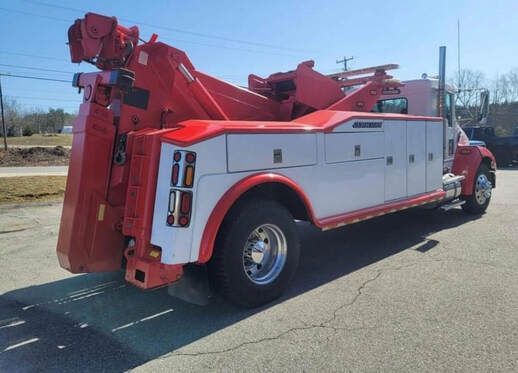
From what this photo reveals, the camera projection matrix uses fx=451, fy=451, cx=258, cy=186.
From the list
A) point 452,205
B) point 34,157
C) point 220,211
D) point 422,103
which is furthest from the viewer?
point 34,157

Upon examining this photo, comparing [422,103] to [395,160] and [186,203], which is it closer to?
[395,160]

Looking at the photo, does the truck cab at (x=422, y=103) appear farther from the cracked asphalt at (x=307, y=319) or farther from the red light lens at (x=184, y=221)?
the red light lens at (x=184, y=221)

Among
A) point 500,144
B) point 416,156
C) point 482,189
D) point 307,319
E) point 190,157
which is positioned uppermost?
Result: point 500,144

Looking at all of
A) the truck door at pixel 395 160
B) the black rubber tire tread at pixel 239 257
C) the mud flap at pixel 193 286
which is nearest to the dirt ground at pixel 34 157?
the truck door at pixel 395 160

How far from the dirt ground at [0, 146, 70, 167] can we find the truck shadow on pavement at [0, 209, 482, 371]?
2256cm

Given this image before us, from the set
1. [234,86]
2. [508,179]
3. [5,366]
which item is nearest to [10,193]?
[234,86]

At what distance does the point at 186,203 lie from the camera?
370 centimetres

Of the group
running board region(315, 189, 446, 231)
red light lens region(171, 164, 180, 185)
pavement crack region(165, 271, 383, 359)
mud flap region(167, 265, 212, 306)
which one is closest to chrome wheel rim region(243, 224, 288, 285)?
mud flap region(167, 265, 212, 306)

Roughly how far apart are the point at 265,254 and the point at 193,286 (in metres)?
0.79

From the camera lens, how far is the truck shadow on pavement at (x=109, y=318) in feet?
11.3

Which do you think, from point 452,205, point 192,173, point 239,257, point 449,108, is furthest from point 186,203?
point 449,108

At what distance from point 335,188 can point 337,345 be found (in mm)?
2016

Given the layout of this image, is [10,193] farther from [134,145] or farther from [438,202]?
[438,202]

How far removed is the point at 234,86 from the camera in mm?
5484
